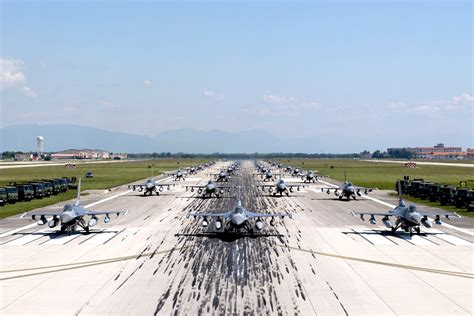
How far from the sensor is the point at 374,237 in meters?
44.9

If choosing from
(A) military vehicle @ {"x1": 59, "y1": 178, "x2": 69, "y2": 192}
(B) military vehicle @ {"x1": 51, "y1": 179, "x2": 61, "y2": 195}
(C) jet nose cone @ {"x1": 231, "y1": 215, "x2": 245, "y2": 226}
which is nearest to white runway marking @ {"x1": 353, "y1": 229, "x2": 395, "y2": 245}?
(C) jet nose cone @ {"x1": 231, "y1": 215, "x2": 245, "y2": 226}

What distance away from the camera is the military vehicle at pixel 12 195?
232 feet

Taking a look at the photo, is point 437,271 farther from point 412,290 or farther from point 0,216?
point 0,216

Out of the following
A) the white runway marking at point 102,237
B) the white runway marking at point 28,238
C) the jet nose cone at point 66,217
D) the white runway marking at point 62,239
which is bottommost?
the white runway marking at point 102,237

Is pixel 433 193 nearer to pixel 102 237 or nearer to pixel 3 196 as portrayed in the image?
pixel 102 237

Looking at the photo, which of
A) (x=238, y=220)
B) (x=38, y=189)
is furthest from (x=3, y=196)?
(x=238, y=220)

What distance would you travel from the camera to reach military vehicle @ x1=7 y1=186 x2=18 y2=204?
7066 cm

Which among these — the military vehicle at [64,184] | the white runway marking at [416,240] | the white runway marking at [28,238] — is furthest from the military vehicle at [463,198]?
the military vehicle at [64,184]

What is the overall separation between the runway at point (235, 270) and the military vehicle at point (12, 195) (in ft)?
58.1

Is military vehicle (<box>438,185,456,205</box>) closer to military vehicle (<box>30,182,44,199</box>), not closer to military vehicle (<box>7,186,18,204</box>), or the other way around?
military vehicle (<box>30,182,44,199</box>)

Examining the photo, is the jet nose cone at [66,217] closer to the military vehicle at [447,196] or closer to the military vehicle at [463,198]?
the military vehicle at [463,198]

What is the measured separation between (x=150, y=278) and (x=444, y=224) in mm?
36455

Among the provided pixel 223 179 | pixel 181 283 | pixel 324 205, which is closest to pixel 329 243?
pixel 181 283

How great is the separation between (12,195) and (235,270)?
51992 millimetres
